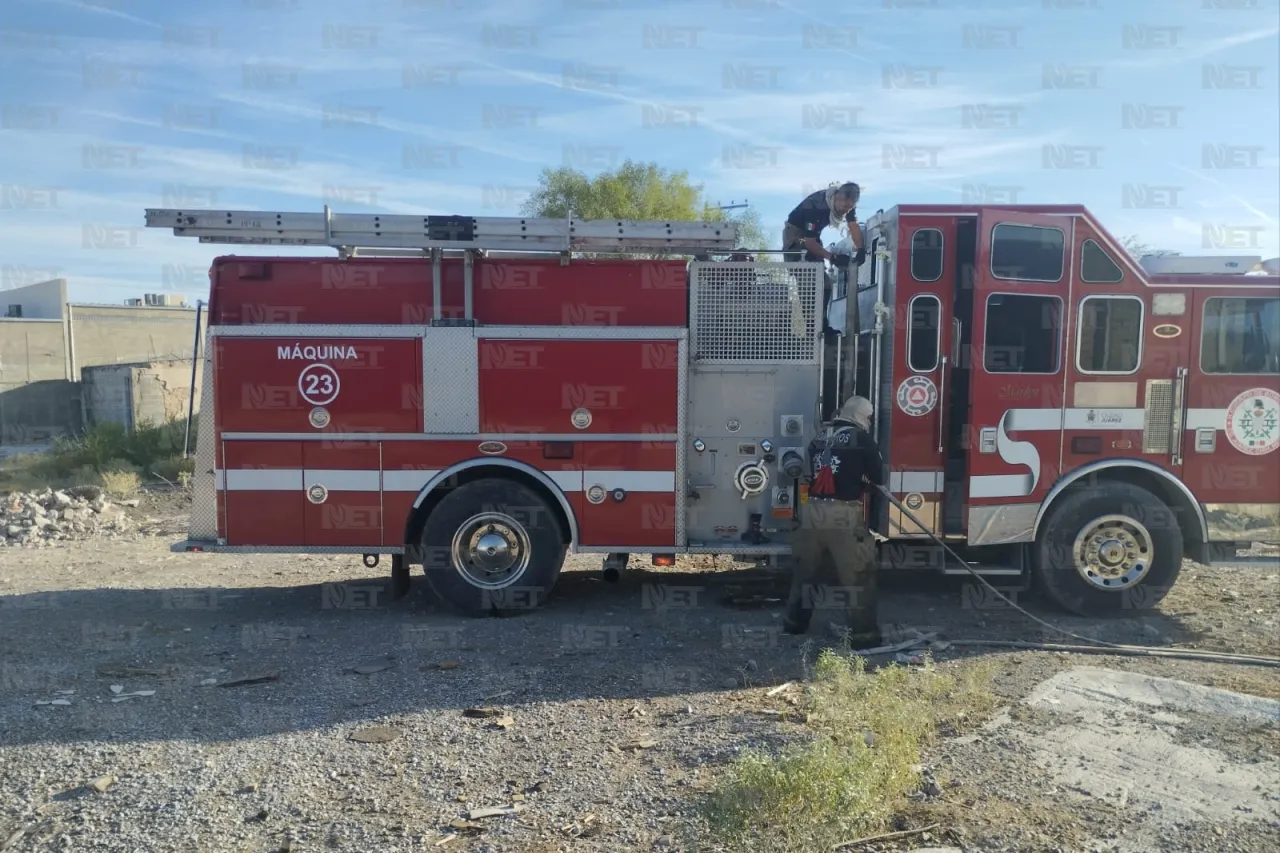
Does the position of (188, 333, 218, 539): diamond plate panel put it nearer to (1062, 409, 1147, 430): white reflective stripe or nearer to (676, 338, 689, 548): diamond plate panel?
(676, 338, 689, 548): diamond plate panel

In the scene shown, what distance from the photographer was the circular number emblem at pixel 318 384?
6930 millimetres

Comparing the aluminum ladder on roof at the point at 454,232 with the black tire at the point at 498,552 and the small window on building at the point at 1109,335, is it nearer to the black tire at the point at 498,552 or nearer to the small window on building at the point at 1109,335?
the black tire at the point at 498,552

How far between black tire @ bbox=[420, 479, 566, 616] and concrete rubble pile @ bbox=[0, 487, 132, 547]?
265 inches

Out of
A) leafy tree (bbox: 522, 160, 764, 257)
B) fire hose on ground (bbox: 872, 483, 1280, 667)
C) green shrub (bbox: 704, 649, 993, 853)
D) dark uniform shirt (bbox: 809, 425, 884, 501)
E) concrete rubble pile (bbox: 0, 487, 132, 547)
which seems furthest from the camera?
leafy tree (bbox: 522, 160, 764, 257)

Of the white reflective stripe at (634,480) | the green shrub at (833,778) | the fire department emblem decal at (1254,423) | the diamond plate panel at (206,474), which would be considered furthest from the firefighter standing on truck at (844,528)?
the diamond plate panel at (206,474)

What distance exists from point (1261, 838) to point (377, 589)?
21.6ft

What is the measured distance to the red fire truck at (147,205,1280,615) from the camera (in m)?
6.93

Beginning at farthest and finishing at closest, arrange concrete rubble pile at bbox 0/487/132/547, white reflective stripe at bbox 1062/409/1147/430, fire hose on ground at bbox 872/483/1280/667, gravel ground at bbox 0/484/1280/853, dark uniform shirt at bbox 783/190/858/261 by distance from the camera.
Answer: concrete rubble pile at bbox 0/487/132/547 < dark uniform shirt at bbox 783/190/858/261 < white reflective stripe at bbox 1062/409/1147/430 < fire hose on ground at bbox 872/483/1280/667 < gravel ground at bbox 0/484/1280/853

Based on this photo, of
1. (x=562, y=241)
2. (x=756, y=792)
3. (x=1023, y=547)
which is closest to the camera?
(x=756, y=792)

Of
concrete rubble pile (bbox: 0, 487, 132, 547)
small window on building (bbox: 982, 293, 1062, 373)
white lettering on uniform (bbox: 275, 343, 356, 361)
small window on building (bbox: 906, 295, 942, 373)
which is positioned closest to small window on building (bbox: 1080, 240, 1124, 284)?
small window on building (bbox: 982, 293, 1062, 373)

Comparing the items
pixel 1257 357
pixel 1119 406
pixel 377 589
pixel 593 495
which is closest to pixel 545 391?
pixel 593 495

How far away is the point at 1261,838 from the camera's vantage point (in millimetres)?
3822

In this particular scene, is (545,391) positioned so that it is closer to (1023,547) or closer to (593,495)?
(593,495)

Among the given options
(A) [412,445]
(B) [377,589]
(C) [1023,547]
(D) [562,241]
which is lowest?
(B) [377,589]
